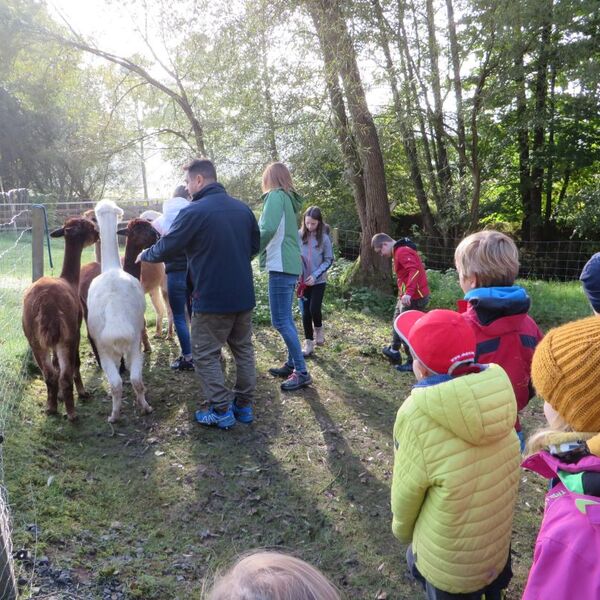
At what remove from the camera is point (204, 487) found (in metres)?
3.77

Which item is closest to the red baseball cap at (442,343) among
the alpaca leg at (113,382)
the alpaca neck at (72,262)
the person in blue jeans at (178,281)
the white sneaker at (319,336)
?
the alpaca leg at (113,382)

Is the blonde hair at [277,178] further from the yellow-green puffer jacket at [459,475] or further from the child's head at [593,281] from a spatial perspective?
the yellow-green puffer jacket at [459,475]

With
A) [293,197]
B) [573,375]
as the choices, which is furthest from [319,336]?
[573,375]

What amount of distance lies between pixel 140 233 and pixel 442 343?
4.21 metres

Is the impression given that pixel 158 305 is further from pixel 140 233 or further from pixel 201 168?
pixel 201 168

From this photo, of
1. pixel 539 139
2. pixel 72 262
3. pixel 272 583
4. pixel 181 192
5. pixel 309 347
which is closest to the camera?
pixel 272 583

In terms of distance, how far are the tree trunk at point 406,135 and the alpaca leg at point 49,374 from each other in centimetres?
729

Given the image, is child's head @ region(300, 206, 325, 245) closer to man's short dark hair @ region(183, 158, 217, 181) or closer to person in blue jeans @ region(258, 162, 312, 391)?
person in blue jeans @ region(258, 162, 312, 391)

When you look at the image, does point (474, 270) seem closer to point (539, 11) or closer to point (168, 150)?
point (539, 11)

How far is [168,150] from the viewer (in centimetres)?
1434

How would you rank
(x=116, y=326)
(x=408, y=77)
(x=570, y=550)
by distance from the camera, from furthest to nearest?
(x=408, y=77) < (x=116, y=326) < (x=570, y=550)

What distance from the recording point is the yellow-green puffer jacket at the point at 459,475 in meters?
1.84

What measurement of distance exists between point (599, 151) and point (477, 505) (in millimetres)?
15569

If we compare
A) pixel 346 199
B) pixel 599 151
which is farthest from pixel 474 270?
pixel 599 151
